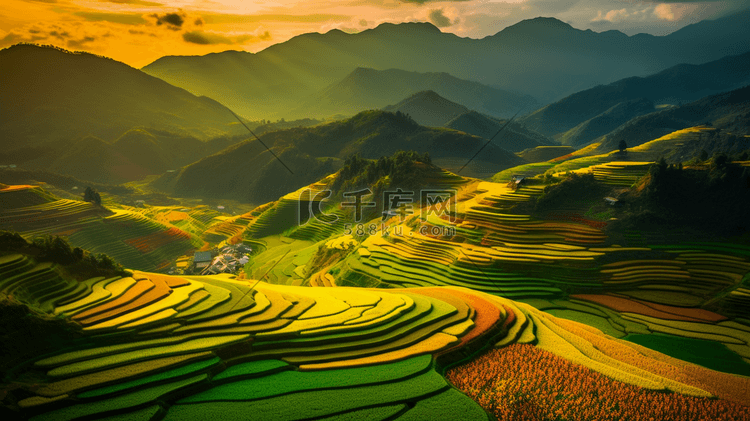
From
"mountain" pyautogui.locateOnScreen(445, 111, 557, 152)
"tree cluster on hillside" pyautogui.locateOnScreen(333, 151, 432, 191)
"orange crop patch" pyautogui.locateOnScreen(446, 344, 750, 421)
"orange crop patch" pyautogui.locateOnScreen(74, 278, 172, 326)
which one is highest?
"mountain" pyautogui.locateOnScreen(445, 111, 557, 152)

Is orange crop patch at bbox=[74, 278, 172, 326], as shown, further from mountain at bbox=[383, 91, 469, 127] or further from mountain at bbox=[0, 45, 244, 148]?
mountain at bbox=[383, 91, 469, 127]

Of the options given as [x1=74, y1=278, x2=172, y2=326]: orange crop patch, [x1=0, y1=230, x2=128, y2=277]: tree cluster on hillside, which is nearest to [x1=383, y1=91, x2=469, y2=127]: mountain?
[x1=0, y1=230, x2=128, y2=277]: tree cluster on hillside

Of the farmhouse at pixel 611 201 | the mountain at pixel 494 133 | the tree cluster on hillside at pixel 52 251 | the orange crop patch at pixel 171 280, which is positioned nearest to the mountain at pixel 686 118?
the mountain at pixel 494 133

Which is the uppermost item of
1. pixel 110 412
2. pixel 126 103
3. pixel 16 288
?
pixel 126 103

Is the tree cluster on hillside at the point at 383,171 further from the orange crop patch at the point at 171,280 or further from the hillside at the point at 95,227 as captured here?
the orange crop patch at the point at 171,280

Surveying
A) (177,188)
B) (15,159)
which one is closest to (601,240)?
(177,188)

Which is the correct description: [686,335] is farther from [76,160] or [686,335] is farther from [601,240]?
[76,160]

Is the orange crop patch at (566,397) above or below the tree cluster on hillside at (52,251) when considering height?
below
